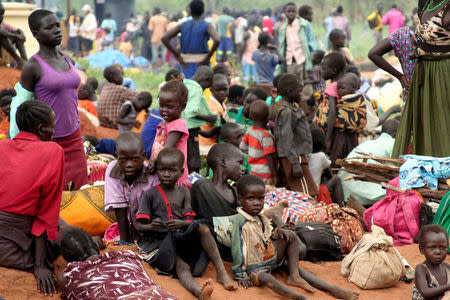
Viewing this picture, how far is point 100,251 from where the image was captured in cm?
479

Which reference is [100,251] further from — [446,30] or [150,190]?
[446,30]

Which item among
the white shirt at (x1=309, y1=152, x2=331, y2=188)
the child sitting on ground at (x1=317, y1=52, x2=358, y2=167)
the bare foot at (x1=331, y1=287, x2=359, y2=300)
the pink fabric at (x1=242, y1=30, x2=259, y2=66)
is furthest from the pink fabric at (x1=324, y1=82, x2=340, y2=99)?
the pink fabric at (x1=242, y1=30, x2=259, y2=66)

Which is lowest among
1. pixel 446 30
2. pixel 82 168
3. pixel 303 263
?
pixel 303 263

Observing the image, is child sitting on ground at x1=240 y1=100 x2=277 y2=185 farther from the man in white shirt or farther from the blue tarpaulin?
the man in white shirt

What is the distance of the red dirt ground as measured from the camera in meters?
4.07

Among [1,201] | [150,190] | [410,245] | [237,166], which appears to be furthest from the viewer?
[410,245]

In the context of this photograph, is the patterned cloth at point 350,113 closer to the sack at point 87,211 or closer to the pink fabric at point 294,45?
the sack at point 87,211

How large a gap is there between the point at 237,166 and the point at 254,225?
0.55m

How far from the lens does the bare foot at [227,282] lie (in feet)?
14.6

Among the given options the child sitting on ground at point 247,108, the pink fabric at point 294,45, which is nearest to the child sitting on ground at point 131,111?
the child sitting on ground at point 247,108

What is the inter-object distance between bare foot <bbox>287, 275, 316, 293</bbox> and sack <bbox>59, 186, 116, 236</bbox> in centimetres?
181

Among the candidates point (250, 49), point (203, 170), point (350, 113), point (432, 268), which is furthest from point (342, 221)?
point (250, 49)

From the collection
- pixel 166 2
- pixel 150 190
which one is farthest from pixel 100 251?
pixel 166 2

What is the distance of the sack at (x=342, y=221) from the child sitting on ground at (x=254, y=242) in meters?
0.98
